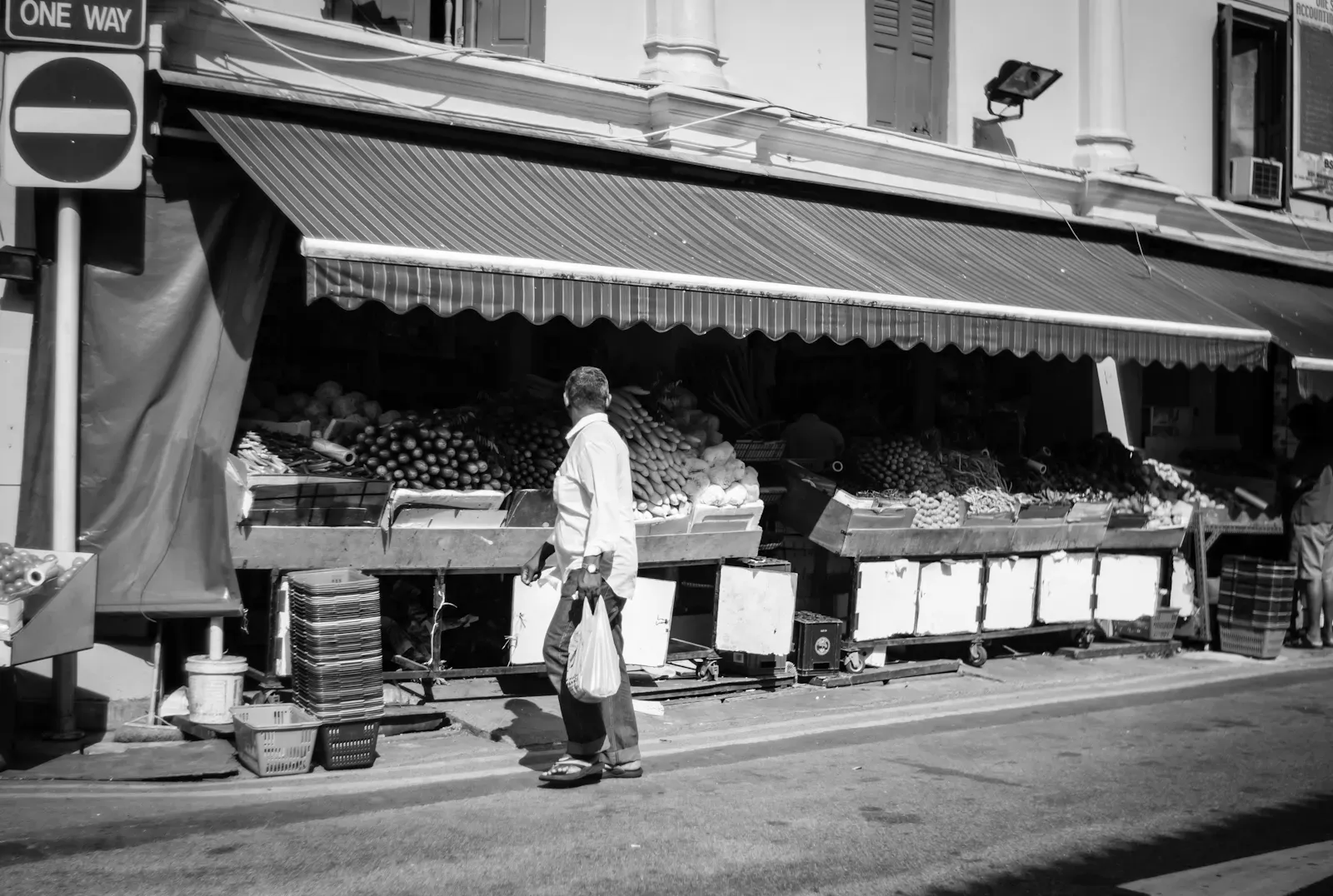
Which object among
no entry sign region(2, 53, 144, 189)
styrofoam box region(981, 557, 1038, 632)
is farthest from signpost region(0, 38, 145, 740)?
styrofoam box region(981, 557, 1038, 632)

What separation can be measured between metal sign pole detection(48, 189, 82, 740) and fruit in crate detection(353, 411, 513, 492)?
1.67m

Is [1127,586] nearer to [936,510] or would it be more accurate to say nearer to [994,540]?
[994,540]

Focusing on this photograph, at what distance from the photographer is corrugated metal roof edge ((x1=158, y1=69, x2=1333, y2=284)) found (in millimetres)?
7938

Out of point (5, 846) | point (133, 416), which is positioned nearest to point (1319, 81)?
point (133, 416)

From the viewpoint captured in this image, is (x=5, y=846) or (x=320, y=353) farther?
(x=320, y=353)

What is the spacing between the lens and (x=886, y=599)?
10.3 meters

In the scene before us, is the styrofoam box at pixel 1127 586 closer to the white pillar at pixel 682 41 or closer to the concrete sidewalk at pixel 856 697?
the concrete sidewalk at pixel 856 697

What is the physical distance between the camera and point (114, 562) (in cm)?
743

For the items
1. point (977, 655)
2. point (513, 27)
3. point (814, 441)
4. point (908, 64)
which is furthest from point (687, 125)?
point (977, 655)

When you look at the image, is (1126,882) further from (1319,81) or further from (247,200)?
(1319,81)

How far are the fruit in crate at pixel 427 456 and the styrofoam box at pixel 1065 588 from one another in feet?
18.0

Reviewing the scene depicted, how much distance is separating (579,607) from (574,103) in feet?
16.2

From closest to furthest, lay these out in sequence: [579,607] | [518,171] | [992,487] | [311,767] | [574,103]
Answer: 1. [579,607]
2. [311,767]
3. [518,171]
4. [574,103]
5. [992,487]

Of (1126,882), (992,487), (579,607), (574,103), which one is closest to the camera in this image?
(1126,882)
